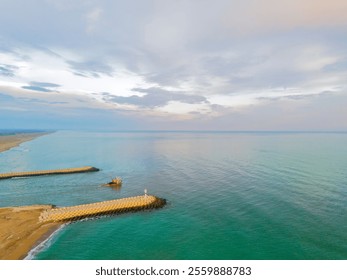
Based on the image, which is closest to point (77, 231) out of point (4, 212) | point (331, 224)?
point (4, 212)

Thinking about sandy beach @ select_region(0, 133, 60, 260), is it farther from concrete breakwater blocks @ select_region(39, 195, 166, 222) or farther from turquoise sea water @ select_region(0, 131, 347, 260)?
turquoise sea water @ select_region(0, 131, 347, 260)

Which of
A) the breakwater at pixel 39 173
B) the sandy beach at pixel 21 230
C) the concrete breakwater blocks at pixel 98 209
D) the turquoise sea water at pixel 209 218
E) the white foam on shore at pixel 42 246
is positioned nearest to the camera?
the white foam on shore at pixel 42 246

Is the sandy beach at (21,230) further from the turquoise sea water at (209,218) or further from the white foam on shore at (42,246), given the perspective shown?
the turquoise sea water at (209,218)

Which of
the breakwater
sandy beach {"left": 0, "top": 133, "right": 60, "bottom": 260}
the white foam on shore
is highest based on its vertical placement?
the breakwater

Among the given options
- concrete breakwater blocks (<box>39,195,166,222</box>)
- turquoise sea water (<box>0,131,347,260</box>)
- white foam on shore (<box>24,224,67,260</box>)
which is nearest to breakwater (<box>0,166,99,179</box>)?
turquoise sea water (<box>0,131,347,260</box>)

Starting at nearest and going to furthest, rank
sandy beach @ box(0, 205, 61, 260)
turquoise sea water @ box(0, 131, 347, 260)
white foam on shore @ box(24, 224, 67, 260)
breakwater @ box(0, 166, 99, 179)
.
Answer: white foam on shore @ box(24, 224, 67, 260), sandy beach @ box(0, 205, 61, 260), turquoise sea water @ box(0, 131, 347, 260), breakwater @ box(0, 166, 99, 179)

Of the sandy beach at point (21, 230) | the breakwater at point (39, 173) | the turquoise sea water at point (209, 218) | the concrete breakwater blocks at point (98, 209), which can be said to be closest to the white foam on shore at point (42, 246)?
the turquoise sea water at point (209, 218)
